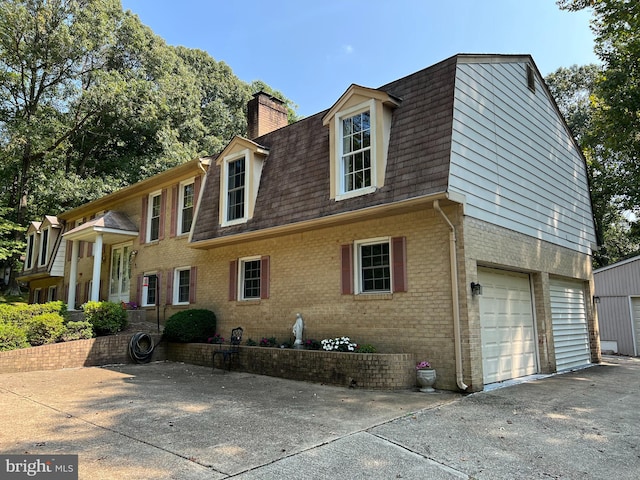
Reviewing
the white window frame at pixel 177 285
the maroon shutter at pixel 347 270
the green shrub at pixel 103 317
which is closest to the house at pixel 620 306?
the maroon shutter at pixel 347 270

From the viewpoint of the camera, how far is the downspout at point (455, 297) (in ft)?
25.9

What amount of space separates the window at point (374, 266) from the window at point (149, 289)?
8707 millimetres

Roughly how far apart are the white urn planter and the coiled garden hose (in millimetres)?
8127

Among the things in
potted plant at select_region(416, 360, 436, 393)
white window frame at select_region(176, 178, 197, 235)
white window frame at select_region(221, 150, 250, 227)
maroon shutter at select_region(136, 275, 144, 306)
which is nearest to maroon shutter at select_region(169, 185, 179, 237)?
white window frame at select_region(176, 178, 197, 235)

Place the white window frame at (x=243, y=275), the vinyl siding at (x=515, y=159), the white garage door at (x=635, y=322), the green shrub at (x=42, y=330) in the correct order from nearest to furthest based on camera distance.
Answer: the vinyl siding at (x=515, y=159) → the green shrub at (x=42, y=330) → the white window frame at (x=243, y=275) → the white garage door at (x=635, y=322)

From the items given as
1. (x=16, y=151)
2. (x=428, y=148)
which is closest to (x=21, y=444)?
(x=428, y=148)

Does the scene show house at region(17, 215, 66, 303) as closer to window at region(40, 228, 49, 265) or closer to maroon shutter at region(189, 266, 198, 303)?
window at region(40, 228, 49, 265)

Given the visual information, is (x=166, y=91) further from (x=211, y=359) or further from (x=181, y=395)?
(x=181, y=395)

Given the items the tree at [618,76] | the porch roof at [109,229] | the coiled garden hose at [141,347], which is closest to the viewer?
the coiled garden hose at [141,347]

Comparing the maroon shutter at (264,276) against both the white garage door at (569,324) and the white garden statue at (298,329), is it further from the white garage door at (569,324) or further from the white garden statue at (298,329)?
the white garage door at (569,324)

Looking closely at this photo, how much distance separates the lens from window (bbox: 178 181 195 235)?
15.0m

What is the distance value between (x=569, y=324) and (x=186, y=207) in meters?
12.6

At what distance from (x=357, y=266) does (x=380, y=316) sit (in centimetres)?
132

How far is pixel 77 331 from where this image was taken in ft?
39.9
